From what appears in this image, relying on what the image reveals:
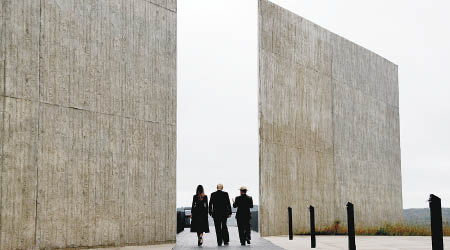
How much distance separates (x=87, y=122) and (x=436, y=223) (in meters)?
9.56

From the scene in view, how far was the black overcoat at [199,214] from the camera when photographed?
50.9 ft

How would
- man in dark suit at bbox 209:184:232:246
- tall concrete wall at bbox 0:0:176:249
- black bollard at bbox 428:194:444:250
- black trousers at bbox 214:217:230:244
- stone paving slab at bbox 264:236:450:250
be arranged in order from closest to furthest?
black bollard at bbox 428:194:444:250, tall concrete wall at bbox 0:0:176:249, stone paving slab at bbox 264:236:450:250, black trousers at bbox 214:217:230:244, man in dark suit at bbox 209:184:232:246

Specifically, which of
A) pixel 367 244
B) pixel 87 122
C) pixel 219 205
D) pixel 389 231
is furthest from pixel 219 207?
pixel 389 231

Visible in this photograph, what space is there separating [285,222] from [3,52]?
11940mm

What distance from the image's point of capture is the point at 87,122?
567 inches

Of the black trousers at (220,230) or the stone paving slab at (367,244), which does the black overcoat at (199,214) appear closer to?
the black trousers at (220,230)

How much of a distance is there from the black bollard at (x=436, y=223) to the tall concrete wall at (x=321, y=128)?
1418 centimetres

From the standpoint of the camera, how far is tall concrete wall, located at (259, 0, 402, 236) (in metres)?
21.5

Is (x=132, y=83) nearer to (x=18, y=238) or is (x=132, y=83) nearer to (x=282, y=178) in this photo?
(x=18, y=238)

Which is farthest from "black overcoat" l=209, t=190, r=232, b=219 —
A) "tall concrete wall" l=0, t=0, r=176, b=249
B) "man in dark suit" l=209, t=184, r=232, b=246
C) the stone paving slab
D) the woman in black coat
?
the stone paving slab

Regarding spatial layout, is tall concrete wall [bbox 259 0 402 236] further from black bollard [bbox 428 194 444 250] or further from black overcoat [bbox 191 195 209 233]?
black bollard [bbox 428 194 444 250]

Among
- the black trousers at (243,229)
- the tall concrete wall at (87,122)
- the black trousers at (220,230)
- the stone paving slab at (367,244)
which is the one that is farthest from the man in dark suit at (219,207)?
the stone paving slab at (367,244)

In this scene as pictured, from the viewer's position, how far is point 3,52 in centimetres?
1268

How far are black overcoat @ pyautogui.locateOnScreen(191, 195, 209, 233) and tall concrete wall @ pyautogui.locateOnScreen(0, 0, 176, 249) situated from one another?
864mm
